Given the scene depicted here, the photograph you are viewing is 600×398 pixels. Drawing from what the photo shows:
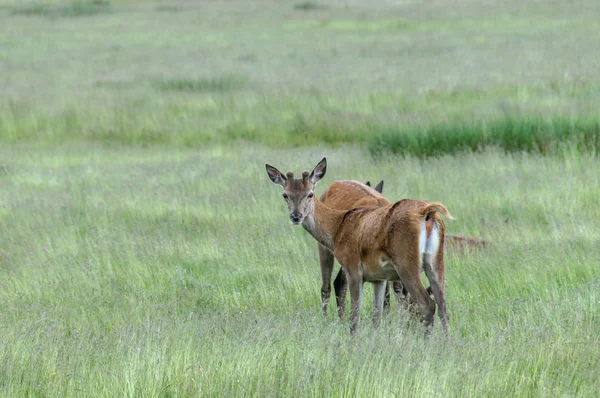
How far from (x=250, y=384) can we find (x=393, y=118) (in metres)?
13.4

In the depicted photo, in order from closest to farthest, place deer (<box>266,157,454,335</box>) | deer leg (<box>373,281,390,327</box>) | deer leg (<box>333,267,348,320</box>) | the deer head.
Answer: deer (<box>266,157,454,335</box>) → deer leg (<box>373,281,390,327</box>) → the deer head → deer leg (<box>333,267,348,320</box>)

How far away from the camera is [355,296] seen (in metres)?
7.12

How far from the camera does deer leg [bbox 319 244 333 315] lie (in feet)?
26.4

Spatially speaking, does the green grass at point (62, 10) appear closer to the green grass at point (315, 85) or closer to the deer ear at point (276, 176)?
the green grass at point (315, 85)

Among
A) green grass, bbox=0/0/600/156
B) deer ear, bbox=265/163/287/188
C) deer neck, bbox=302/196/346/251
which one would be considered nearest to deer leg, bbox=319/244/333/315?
deer neck, bbox=302/196/346/251

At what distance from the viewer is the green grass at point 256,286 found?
5371 mm

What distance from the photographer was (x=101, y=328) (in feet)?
23.8

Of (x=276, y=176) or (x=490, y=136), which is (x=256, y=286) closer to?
(x=276, y=176)

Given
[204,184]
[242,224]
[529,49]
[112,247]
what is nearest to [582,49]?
[529,49]

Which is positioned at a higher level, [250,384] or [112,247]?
[250,384]

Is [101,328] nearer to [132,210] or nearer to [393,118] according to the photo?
[132,210]

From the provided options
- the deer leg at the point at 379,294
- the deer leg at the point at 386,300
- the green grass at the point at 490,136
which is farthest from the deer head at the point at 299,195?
the green grass at the point at 490,136

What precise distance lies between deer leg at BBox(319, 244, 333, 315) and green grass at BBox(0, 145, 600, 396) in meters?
0.13

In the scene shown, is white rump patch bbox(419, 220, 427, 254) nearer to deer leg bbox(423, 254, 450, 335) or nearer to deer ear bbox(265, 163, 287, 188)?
deer leg bbox(423, 254, 450, 335)
